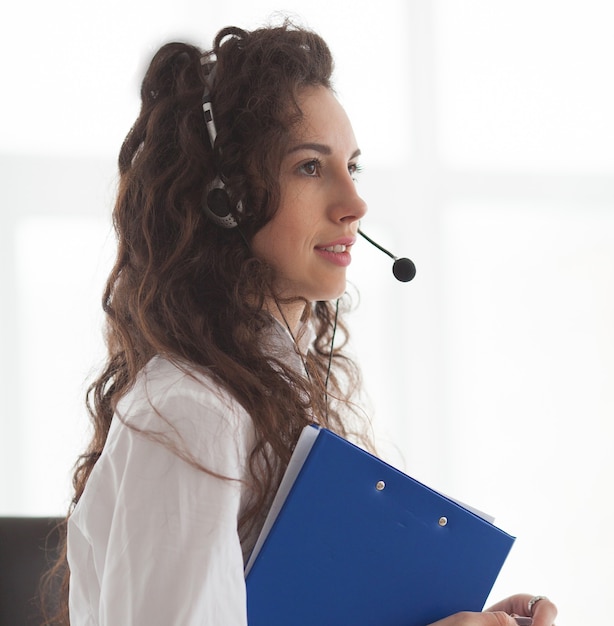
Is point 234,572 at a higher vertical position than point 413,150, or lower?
lower

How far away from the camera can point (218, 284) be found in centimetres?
114

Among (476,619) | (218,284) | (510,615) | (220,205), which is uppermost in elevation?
(220,205)

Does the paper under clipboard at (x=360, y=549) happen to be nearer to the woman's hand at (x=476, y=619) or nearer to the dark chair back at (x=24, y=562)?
the woman's hand at (x=476, y=619)

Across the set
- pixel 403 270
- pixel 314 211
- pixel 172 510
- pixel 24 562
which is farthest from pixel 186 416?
pixel 24 562

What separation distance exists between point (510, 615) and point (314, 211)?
2.13 ft

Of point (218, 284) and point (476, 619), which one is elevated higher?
point (218, 284)

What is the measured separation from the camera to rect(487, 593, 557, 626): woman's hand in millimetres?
1120

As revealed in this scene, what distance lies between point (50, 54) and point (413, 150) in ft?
3.72

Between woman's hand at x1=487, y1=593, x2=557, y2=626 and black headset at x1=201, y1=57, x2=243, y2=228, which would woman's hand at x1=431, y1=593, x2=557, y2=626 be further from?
black headset at x1=201, y1=57, x2=243, y2=228

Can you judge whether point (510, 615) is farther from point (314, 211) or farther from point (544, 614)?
point (314, 211)

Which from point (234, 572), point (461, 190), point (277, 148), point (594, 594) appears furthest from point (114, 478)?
point (594, 594)

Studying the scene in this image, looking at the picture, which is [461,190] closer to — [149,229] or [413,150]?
[413,150]

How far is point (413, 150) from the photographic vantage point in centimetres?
262

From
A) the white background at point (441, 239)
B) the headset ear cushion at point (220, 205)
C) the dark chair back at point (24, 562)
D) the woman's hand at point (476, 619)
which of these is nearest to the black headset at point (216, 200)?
the headset ear cushion at point (220, 205)
